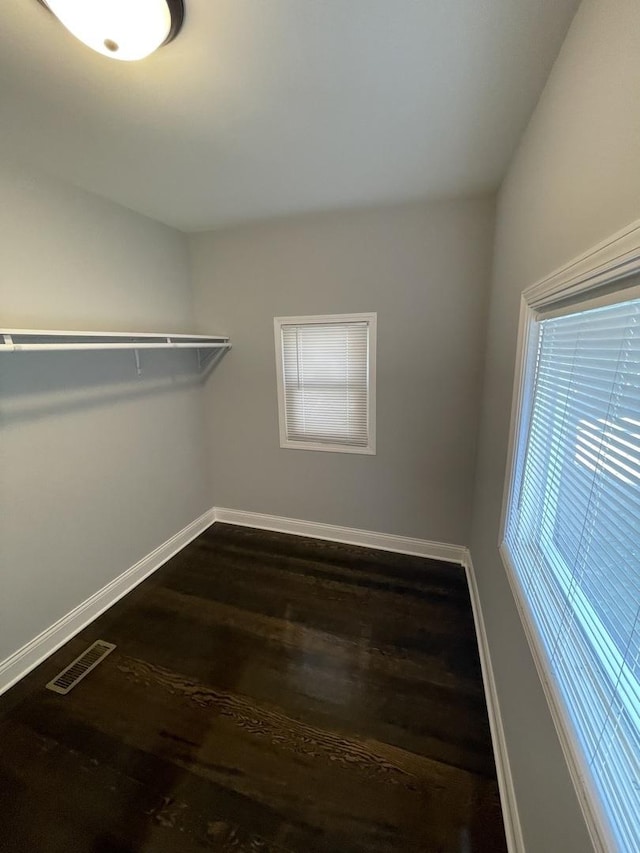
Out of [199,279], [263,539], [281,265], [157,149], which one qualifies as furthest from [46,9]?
[263,539]

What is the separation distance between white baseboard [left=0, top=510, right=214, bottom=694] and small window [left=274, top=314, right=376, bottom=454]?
132 centimetres

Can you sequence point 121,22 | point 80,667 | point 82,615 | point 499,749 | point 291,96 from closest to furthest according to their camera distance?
point 121,22 < point 291,96 < point 499,749 < point 80,667 < point 82,615

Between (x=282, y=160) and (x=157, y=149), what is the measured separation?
59 cm

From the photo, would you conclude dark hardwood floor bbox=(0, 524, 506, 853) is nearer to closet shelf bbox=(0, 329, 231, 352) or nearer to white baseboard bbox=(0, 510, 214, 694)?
white baseboard bbox=(0, 510, 214, 694)

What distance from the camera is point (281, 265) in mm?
2557

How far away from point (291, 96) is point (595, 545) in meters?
1.77

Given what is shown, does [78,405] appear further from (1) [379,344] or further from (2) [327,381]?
(1) [379,344]

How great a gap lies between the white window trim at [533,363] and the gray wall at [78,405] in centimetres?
232

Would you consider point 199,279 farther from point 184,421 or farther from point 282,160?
point 282,160

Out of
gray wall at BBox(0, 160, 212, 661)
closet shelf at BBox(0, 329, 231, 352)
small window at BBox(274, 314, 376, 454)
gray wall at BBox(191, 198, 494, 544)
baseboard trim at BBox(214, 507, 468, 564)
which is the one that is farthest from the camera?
baseboard trim at BBox(214, 507, 468, 564)

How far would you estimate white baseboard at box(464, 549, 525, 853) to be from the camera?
1.13 metres

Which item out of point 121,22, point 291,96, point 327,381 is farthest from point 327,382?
point 121,22

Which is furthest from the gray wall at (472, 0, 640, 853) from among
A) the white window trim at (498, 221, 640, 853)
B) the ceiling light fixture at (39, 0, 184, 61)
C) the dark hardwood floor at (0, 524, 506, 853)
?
the ceiling light fixture at (39, 0, 184, 61)

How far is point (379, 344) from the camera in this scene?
96.4 inches
